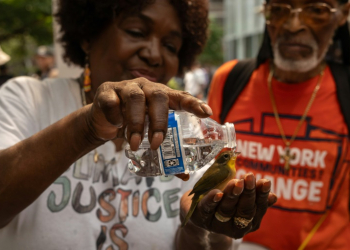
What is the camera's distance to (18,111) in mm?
1732

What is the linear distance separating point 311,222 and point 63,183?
1760mm

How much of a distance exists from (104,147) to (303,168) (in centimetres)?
148

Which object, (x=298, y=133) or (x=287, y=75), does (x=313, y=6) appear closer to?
(x=287, y=75)

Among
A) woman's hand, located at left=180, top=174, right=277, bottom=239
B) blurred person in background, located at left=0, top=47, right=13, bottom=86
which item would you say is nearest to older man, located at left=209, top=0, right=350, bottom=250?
woman's hand, located at left=180, top=174, right=277, bottom=239

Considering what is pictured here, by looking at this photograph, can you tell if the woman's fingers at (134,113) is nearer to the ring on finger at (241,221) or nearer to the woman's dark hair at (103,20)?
Answer: the ring on finger at (241,221)

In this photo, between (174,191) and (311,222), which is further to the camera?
(311,222)

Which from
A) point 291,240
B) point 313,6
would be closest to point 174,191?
point 291,240

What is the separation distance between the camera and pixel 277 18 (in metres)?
2.94

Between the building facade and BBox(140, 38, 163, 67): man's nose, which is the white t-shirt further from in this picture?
the building facade

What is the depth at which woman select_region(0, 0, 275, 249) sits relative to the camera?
1.24m

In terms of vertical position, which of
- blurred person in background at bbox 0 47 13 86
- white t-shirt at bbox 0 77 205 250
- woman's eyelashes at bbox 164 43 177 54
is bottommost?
blurred person in background at bbox 0 47 13 86

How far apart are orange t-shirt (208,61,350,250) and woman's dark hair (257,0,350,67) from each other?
11.8 inches

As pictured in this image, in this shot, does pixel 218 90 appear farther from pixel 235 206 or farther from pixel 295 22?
pixel 235 206

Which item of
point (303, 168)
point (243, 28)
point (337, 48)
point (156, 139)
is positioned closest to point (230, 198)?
point (156, 139)
